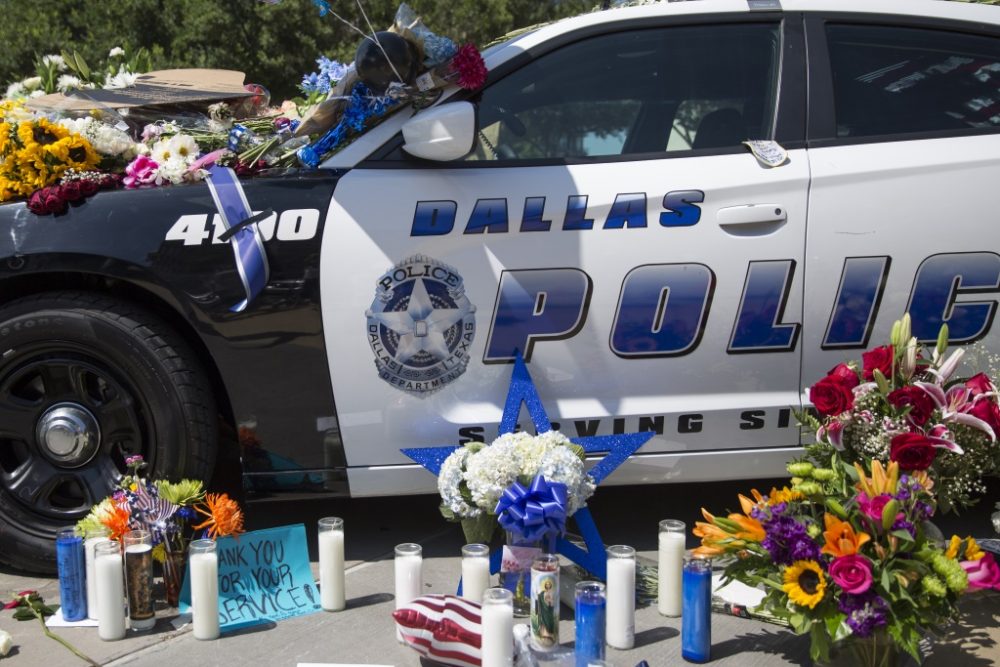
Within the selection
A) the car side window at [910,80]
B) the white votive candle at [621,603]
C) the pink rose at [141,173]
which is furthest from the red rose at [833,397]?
the pink rose at [141,173]

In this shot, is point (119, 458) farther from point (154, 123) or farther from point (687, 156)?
point (687, 156)

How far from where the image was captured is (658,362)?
3324 mm

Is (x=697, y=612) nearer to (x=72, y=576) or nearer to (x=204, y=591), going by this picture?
(x=204, y=591)

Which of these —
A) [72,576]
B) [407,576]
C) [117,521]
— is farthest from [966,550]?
[72,576]

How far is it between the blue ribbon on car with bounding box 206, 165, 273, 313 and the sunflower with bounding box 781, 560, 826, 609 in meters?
1.67

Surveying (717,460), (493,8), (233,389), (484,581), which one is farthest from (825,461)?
(493,8)

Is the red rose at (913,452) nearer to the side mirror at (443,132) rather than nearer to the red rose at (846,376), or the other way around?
the red rose at (846,376)

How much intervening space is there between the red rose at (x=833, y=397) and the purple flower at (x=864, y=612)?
0.57 metres

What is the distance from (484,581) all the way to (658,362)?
0.84m

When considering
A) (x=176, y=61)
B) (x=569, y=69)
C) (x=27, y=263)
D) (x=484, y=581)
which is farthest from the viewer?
(x=176, y=61)

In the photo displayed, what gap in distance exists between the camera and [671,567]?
3094 mm

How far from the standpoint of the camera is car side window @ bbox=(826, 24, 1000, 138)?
3500 mm

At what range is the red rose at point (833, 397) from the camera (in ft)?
9.62

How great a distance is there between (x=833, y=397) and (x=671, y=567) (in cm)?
64
